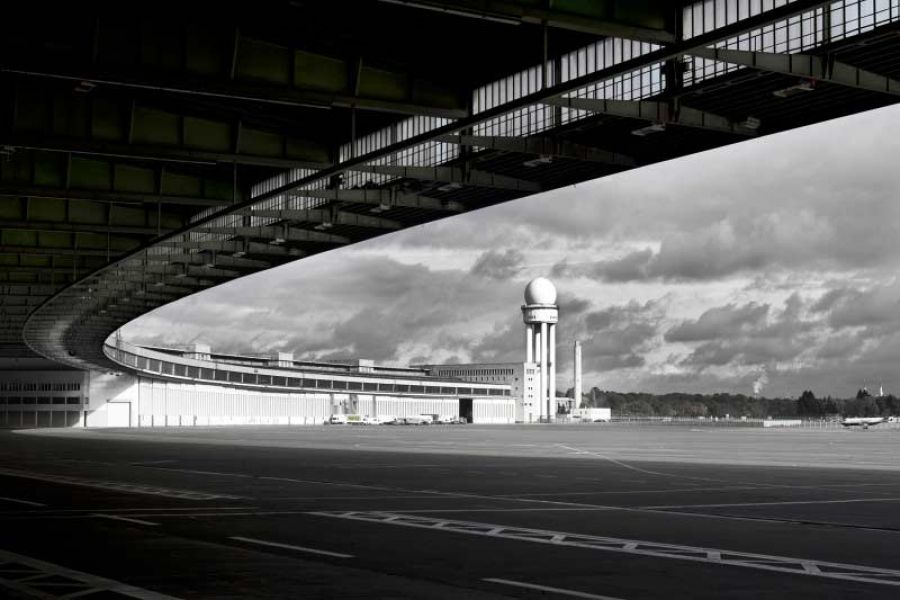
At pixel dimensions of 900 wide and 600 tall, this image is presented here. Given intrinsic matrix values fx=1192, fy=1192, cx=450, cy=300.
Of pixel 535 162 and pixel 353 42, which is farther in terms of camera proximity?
pixel 535 162

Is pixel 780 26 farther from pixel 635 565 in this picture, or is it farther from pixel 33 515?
pixel 33 515

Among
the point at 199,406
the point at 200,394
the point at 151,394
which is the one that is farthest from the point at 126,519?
the point at 200,394

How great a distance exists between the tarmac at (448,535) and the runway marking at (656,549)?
0.04 metres

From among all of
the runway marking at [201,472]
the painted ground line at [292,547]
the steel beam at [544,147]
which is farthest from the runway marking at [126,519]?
the steel beam at [544,147]

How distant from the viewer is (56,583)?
13094mm

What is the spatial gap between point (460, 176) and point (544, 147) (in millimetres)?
5892

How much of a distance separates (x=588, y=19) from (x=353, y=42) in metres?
7.89

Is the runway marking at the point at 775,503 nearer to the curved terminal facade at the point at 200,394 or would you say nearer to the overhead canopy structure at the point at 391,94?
the overhead canopy structure at the point at 391,94

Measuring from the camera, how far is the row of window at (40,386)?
149 m

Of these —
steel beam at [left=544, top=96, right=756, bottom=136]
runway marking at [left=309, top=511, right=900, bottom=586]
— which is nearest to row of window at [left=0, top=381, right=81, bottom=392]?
steel beam at [left=544, top=96, right=756, bottom=136]

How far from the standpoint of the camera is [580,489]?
2948cm

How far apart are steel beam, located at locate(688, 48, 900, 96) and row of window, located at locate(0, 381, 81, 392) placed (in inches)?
5245

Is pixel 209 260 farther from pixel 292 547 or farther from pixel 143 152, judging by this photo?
pixel 292 547

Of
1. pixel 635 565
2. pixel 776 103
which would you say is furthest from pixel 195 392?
pixel 635 565
